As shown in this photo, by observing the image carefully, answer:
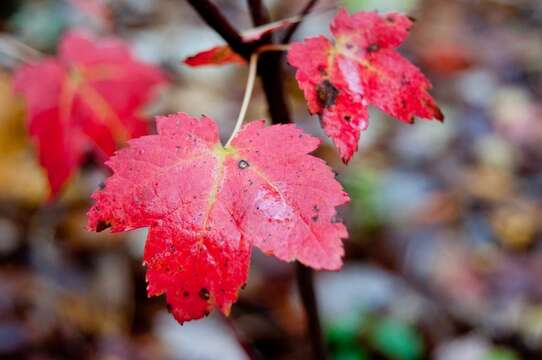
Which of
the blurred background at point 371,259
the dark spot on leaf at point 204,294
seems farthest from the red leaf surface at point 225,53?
the blurred background at point 371,259

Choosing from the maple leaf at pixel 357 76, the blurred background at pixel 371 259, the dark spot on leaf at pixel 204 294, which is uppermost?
the maple leaf at pixel 357 76

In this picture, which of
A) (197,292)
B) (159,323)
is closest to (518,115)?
(159,323)

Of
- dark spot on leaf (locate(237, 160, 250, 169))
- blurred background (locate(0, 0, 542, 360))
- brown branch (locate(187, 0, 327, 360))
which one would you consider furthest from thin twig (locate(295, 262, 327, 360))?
blurred background (locate(0, 0, 542, 360))

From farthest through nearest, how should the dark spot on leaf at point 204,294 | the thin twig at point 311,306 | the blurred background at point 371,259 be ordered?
the blurred background at point 371,259, the thin twig at point 311,306, the dark spot on leaf at point 204,294

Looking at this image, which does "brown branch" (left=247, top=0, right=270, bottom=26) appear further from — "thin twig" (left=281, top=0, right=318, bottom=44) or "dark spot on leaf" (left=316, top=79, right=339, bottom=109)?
"dark spot on leaf" (left=316, top=79, right=339, bottom=109)

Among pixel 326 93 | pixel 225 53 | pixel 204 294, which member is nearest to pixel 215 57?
pixel 225 53

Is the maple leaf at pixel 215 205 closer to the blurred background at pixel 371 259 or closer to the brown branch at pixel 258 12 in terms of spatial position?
the brown branch at pixel 258 12
